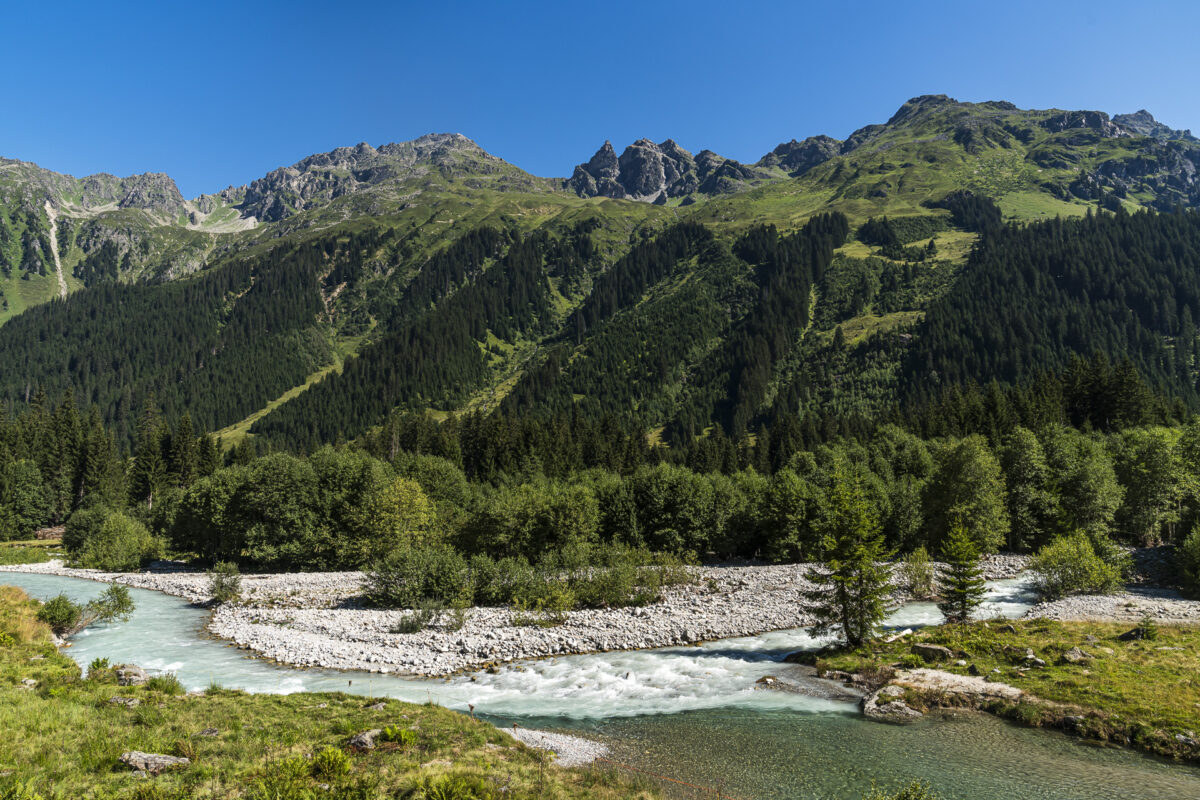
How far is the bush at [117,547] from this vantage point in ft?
257

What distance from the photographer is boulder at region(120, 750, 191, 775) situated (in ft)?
54.7

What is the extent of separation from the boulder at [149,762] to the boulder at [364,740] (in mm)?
4824

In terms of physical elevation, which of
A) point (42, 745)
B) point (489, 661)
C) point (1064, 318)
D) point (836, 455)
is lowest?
point (489, 661)

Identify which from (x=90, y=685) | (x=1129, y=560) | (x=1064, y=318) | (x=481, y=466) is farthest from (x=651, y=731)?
(x=1064, y=318)

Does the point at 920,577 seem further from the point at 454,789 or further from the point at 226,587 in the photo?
the point at 226,587

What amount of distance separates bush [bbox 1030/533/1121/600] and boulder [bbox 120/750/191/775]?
62896 millimetres

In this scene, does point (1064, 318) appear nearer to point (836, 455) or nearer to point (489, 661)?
point (836, 455)

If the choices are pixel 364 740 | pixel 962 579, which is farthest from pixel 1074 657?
pixel 364 740

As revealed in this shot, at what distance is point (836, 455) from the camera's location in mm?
94875

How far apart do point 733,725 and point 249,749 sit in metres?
19.6

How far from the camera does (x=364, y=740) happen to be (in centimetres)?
1994

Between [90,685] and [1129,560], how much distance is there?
78.0 metres

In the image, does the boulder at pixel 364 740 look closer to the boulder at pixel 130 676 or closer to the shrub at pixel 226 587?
the boulder at pixel 130 676

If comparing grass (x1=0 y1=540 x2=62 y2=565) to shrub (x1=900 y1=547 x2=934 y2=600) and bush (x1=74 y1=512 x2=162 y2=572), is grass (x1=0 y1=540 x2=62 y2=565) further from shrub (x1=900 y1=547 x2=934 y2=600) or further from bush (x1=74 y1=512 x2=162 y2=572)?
shrub (x1=900 y1=547 x2=934 y2=600)
